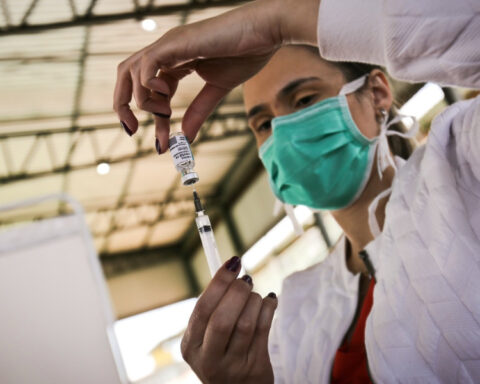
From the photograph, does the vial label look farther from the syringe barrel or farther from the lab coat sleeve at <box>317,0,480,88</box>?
the lab coat sleeve at <box>317,0,480,88</box>

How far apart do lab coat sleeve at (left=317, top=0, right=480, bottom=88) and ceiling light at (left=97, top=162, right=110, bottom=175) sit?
782cm

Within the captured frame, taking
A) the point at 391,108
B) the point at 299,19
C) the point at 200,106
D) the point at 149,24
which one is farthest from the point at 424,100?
the point at 299,19

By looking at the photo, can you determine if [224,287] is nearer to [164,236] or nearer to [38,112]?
[38,112]

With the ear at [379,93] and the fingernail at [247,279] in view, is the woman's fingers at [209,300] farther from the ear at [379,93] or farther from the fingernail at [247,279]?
the ear at [379,93]

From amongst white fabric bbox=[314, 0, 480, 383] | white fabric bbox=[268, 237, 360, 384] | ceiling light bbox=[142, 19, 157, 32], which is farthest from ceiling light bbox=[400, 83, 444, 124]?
white fabric bbox=[314, 0, 480, 383]

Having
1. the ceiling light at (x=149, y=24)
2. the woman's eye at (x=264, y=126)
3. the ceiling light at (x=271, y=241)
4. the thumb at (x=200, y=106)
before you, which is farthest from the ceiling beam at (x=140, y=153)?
the thumb at (x=200, y=106)

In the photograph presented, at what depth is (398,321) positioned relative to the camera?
103 cm

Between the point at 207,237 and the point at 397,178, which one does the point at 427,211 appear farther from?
the point at 207,237

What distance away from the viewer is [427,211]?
1007 mm

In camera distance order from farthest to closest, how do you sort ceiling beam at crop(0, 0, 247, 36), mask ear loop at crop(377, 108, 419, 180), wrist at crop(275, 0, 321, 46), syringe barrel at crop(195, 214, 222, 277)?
1. ceiling beam at crop(0, 0, 247, 36)
2. mask ear loop at crop(377, 108, 419, 180)
3. syringe barrel at crop(195, 214, 222, 277)
4. wrist at crop(275, 0, 321, 46)

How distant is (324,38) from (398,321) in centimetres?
59

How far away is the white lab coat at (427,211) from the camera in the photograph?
2.10 ft

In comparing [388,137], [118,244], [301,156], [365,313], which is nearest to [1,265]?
[301,156]

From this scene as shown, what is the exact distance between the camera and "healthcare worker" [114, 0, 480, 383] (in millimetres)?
655
